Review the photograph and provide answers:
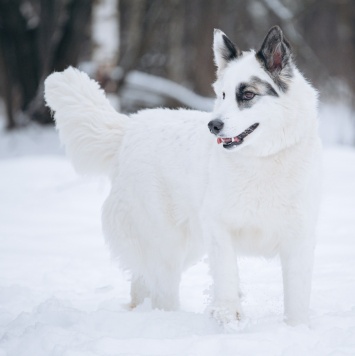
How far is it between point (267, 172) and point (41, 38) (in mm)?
12712

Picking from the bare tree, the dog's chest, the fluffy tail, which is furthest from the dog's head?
the bare tree

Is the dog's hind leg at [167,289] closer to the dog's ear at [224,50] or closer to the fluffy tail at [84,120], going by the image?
the fluffy tail at [84,120]

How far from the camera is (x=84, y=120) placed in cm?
537

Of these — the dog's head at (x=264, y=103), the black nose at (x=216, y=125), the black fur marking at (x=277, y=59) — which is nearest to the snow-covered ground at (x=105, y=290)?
the dog's head at (x=264, y=103)

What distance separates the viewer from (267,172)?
4234mm

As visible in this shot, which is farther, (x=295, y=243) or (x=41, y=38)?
(x=41, y=38)

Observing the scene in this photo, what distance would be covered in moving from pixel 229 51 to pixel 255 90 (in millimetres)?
427

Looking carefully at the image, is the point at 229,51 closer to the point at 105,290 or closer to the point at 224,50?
the point at 224,50

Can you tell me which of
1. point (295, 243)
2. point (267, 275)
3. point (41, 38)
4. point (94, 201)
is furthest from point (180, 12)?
point (295, 243)

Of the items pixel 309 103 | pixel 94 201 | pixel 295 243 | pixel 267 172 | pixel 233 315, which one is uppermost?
pixel 309 103

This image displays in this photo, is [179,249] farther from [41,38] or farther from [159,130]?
[41,38]

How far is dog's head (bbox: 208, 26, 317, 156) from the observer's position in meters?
4.12

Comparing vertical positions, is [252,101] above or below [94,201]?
above

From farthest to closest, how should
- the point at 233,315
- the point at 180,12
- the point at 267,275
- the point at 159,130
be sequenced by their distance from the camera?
the point at 180,12, the point at 267,275, the point at 159,130, the point at 233,315
